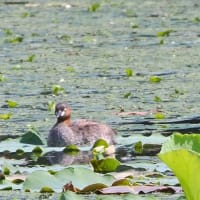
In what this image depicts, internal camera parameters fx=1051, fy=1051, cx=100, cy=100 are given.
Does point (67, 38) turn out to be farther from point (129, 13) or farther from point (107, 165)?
point (107, 165)

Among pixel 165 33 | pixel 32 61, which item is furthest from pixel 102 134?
pixel 165 33

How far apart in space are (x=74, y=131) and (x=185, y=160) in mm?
4851

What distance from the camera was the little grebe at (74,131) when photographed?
841 cm

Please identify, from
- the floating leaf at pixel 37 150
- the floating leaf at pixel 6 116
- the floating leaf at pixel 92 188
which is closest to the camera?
the floating leaf at pixel 92 188

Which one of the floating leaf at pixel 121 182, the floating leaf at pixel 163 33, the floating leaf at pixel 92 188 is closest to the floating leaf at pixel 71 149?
the floating leaf at pixel 121 182

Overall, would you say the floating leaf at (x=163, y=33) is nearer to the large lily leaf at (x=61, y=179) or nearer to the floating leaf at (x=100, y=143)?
the floating leaf at (x=100, y=143)

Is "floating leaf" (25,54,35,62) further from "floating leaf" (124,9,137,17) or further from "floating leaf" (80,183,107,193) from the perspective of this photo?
"floating leaf" (80,183,107,193)

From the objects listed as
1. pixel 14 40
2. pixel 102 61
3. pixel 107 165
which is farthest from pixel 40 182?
pixel 14 40

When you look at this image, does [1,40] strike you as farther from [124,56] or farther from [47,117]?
[47,117]

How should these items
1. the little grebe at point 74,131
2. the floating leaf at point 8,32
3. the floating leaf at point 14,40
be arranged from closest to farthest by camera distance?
1. the little grebe at point 74,131
2. the floating leaf at point 14,40
3. the floating leaf at point 8,32

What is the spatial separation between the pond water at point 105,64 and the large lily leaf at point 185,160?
9.77 ft

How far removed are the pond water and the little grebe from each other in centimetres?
14

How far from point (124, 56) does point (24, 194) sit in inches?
280

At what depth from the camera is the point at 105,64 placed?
12.6m
